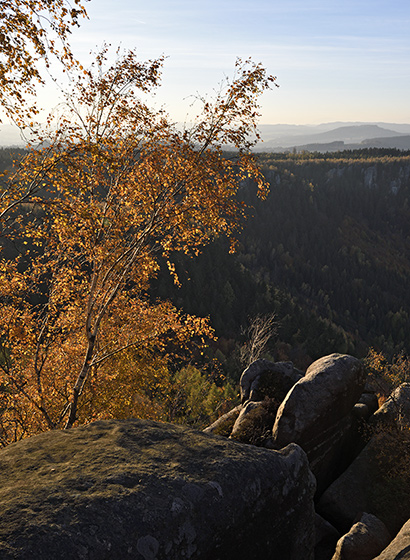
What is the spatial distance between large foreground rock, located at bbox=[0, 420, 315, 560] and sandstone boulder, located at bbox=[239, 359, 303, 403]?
9.46m

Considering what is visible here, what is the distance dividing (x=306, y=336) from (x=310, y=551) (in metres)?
63.8

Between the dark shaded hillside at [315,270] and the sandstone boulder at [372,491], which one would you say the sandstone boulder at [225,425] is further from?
the dark shaded hillside at [315,270]

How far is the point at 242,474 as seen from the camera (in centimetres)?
672

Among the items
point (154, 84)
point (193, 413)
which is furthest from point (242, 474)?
point (193, 413)

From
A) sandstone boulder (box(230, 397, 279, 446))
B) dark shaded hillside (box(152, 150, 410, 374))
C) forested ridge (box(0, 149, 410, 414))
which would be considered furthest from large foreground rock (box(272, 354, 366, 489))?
dark shaded hillside (box(152, 150, 410, 374))

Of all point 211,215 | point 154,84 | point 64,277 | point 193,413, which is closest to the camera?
point 154,84

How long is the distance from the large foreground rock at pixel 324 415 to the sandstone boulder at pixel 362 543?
3.40m

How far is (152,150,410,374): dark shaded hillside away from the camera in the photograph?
238ft

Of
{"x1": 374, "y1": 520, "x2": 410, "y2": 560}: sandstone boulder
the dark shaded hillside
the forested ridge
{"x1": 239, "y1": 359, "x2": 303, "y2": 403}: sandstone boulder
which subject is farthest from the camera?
the dark shaded hillside

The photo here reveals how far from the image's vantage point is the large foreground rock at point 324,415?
13859 mm

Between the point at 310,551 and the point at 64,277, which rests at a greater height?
the point at 64,277

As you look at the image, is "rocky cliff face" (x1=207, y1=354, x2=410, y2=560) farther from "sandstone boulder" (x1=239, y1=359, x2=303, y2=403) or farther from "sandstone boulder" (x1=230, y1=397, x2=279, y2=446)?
"sandstone boulder" (x1=239, y1=359, x2=303, y2=403)

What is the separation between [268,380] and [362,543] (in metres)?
8.28

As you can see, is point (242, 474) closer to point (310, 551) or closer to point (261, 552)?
point (261, 552)
